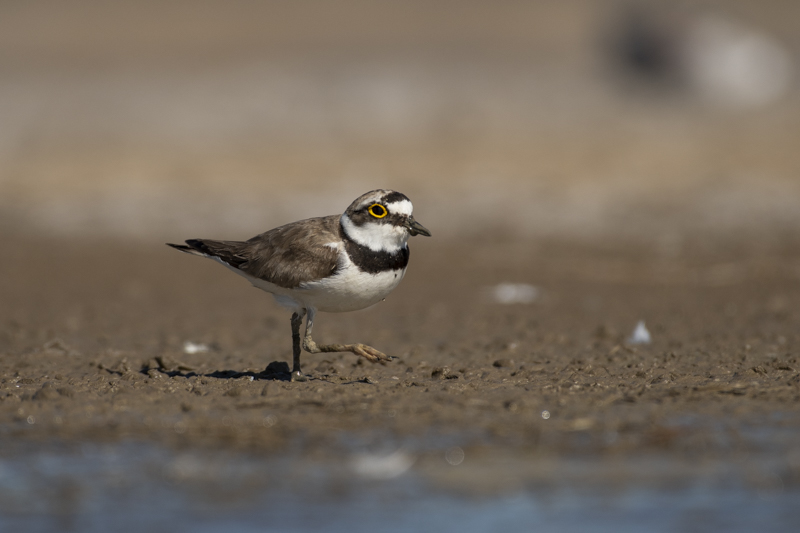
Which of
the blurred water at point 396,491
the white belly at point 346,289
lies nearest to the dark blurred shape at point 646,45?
the white belly at point 346,289

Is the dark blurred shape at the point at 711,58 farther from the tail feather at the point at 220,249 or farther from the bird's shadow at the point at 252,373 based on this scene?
the bird's shadow at the point at 252,373

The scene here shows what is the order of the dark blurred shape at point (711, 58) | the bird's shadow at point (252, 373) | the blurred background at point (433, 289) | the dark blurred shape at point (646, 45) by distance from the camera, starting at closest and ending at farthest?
the blurred background at point (433, 289)
the bird's shadow at point (252, 373)
the dark blurred shape at point (711, 58)
the dark blurred shape at point (646, 45)

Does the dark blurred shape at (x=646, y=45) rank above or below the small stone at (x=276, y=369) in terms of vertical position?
above

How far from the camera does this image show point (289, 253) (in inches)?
300

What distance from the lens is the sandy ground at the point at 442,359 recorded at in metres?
5.85

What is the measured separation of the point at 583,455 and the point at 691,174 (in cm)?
1476

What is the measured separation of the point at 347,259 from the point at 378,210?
43cm

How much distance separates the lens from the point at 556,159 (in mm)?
20750

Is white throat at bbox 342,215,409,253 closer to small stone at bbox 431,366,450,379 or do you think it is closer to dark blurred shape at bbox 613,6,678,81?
small stone at bbox 431,366,450,379

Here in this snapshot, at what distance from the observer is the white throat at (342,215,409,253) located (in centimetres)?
740

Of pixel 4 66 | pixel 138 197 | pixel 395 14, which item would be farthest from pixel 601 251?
pixel 395 14

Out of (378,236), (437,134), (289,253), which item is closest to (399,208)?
(378,236)

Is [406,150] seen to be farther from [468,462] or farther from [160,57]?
[160,57]

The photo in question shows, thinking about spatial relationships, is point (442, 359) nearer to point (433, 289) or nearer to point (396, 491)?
point (396, 491)
